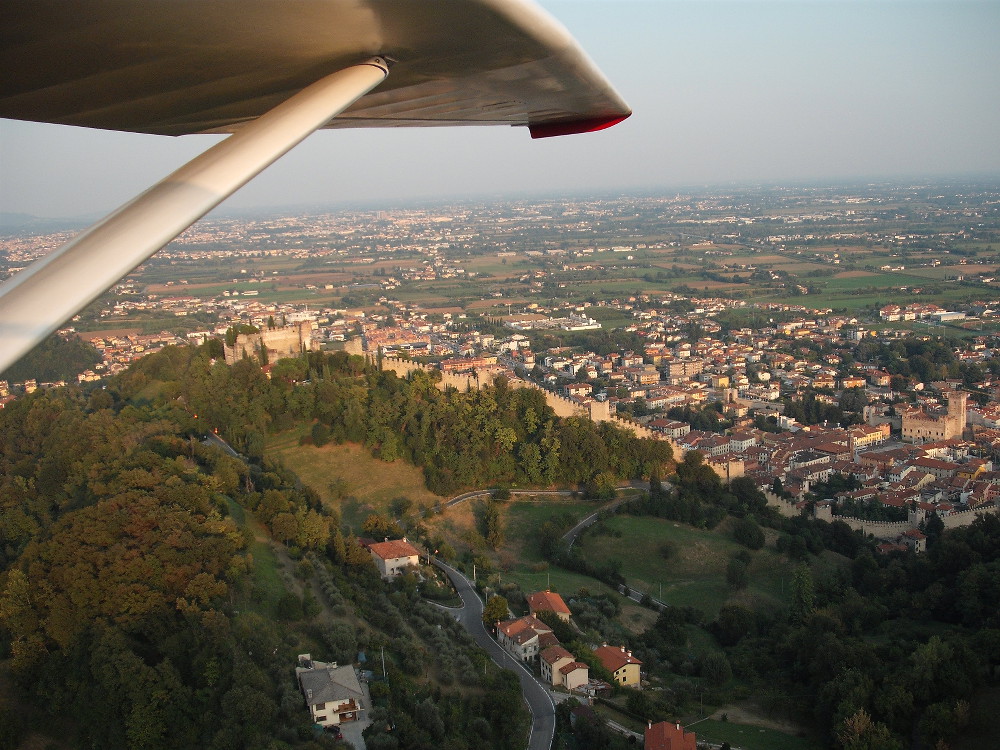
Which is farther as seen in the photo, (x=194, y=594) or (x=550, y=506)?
(x=550, y=506)

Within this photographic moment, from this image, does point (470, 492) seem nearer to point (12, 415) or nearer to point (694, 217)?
point (12, 415)

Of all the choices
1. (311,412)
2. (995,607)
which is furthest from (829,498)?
(311,412)

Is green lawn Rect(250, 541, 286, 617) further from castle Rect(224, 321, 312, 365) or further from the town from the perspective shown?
castle Rect(224, 321, 312, 365)

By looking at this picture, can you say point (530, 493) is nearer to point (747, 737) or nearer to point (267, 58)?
point (747, 737)

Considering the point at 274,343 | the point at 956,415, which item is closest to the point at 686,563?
the point at 274,343

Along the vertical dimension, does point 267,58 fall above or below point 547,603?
above

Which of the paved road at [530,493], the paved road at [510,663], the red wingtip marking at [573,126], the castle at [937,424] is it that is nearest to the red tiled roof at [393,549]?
the paved road at [510,663]
